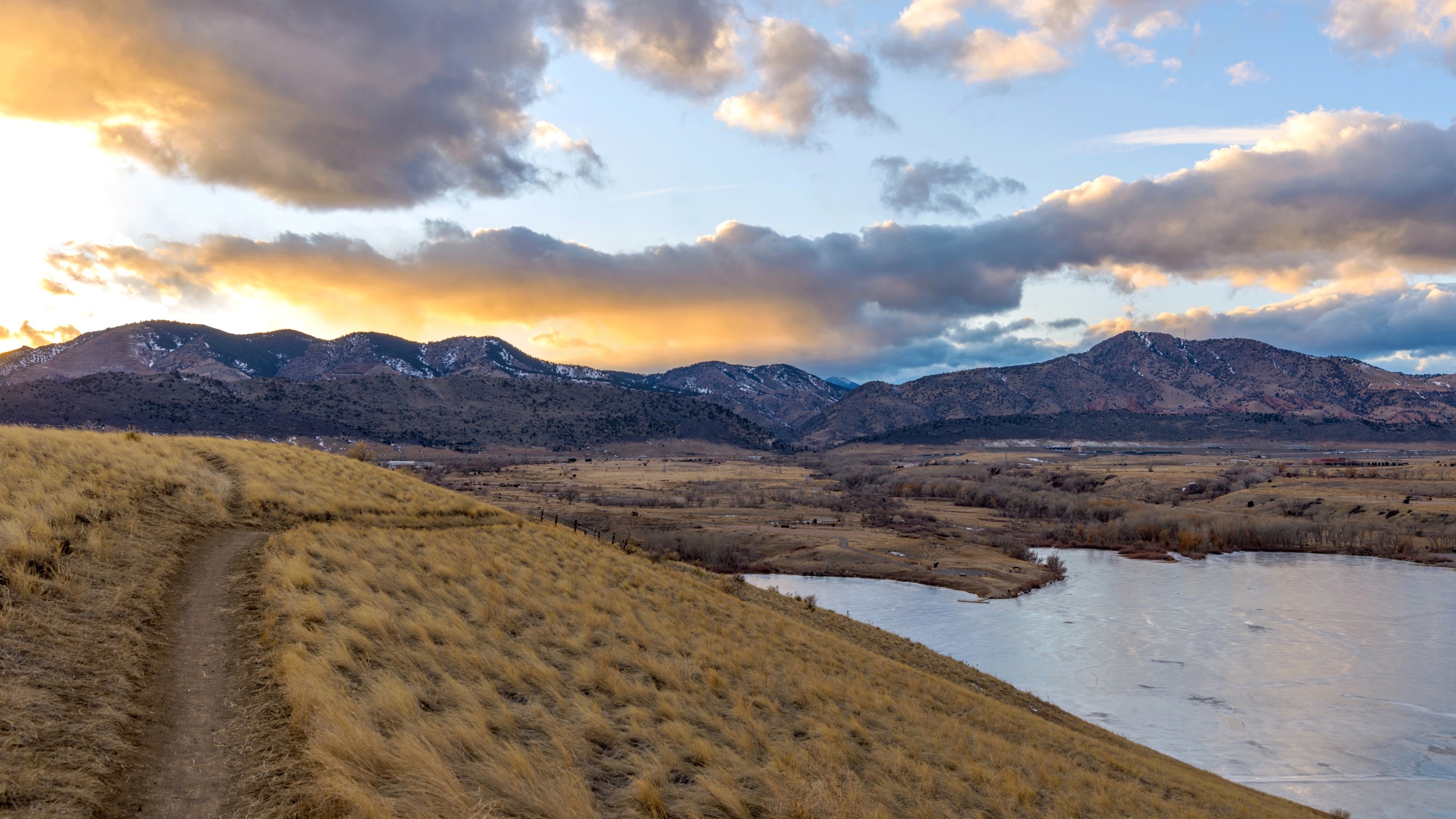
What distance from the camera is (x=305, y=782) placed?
6605mm

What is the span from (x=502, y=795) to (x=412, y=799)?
3.06 ft

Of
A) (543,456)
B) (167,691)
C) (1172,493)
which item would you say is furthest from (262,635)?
(543,456)

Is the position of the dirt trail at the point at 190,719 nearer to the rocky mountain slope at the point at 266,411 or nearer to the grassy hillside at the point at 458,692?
the grassy hillside at the point at 458,692

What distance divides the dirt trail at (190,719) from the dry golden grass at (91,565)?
0.23 meters

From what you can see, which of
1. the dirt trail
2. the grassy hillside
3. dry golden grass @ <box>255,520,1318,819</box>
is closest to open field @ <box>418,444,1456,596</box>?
the grassy hillside

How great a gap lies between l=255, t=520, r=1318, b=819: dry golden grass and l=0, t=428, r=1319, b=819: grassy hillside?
0.16 ft

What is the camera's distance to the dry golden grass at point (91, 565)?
646 centimetres

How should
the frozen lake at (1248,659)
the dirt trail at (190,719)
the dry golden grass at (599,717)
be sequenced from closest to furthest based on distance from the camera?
the dirt trail at (190,719) < the dry golden grass at (599,717) < the frozen lake at (1248,659)

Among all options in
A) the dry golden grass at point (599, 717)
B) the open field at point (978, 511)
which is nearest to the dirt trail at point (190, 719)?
the dry golden grass at point (599, 717)

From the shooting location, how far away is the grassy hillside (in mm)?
7004

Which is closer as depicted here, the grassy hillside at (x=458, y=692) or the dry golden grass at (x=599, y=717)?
the grassy hillside at (x=458, y=692)

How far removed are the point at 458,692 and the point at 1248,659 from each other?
4243 cm

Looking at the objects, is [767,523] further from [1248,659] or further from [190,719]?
[190,719]

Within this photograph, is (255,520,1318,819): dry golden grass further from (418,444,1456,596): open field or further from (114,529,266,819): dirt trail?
(418,444,1456,596): open field
